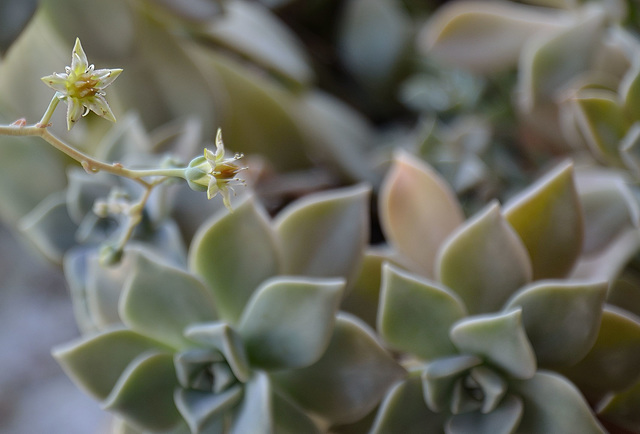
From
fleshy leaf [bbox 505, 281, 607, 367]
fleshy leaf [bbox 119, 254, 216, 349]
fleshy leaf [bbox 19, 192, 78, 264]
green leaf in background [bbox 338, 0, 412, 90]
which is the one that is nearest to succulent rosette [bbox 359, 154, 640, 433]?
fleshy leaf [bbox 505, 281, 607, 367]

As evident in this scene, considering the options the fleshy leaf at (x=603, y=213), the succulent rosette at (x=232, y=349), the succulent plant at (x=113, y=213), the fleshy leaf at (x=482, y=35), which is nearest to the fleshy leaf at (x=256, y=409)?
the succulent rosette at (x=232, y=349)

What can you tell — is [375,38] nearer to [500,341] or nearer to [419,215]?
[419,215]

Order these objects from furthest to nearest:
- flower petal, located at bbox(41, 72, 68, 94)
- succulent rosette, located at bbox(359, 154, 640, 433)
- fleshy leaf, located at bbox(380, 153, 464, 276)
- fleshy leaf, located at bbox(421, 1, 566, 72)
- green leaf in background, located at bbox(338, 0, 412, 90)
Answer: green leaf in background, located at bbox(338, 0, 412, 90) → fleshy leaf, located at bbox(421, 1, 566, 72) → fleshy leaf, located at bbox(380, 153, 464, 276) → succulent rosette, located at bbox(359, 154, 640, 433) → flower petal, located at bbox(41, 72, 68, 94)

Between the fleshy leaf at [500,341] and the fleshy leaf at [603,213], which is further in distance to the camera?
the fleshy leaf at [603,213]

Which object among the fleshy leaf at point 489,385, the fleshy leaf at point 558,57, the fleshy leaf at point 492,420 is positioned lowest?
the fleshy leaf at point 492,420

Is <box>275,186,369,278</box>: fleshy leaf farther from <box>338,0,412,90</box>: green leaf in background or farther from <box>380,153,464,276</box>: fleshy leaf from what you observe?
<box>338,0,412,90</box>: green leaf in background

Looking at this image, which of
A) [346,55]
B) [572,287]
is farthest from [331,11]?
[572,287]

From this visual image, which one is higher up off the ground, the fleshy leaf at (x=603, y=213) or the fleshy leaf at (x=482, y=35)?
the fleshy leaf at (x=482, y=35)

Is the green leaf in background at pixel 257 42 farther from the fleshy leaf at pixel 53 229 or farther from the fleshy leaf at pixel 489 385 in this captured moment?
the fleshy leaf at pixel 489 385
